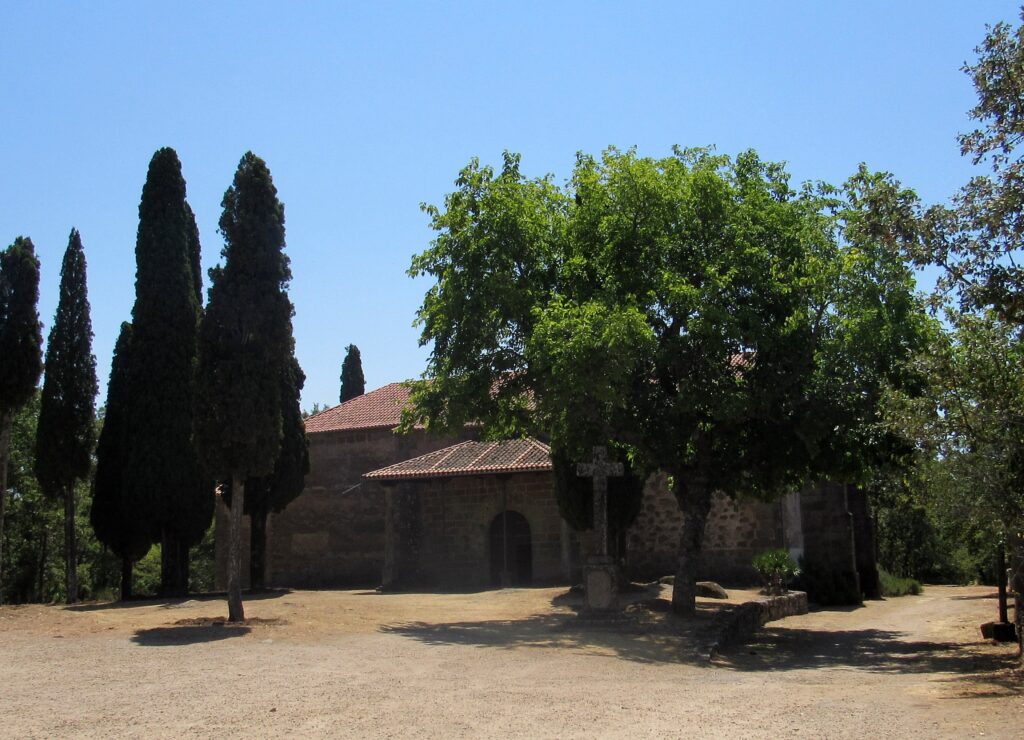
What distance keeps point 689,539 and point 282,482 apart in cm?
1284

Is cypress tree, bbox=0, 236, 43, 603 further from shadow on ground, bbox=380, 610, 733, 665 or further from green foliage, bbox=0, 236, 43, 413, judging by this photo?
shadow on ground, bbox=380, 610, 733, 665

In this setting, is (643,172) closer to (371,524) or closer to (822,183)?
(822,183)

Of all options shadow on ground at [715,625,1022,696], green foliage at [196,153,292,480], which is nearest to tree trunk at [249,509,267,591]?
green foliage at [196,153,292,480]

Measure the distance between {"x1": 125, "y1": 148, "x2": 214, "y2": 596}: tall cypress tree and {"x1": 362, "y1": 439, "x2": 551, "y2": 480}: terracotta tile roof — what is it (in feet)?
17.8

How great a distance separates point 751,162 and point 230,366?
10.5m

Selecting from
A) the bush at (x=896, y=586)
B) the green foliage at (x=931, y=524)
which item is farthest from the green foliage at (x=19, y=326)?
the bush at (x=896, y=586)

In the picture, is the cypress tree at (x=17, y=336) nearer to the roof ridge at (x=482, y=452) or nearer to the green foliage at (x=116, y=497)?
the green foliage at (x=116, y=497)

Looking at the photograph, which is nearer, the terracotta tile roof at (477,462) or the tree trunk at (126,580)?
the tree trunk at (126,580)

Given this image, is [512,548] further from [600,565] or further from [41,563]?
[41,563]

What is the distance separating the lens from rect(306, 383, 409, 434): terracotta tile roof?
31.2 m

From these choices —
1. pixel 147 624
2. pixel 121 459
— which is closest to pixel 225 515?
pixel 121 459

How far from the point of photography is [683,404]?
15688mm

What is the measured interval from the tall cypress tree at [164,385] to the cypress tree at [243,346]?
716 cm

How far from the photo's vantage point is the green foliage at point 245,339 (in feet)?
51.6
